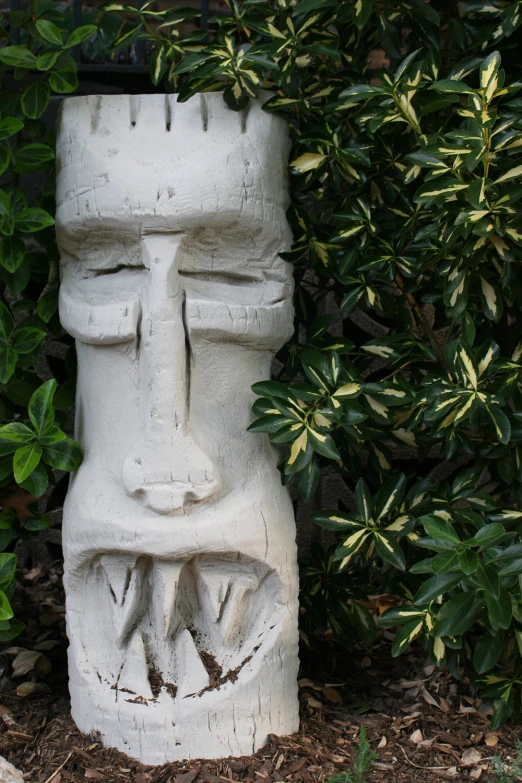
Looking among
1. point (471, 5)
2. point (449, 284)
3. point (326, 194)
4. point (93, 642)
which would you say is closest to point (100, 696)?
point (93, 642)

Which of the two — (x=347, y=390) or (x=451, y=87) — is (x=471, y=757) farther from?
(x=451, y=87)

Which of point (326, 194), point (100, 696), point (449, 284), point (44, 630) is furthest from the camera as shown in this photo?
point (44, 630)

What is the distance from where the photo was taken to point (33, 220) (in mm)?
2221

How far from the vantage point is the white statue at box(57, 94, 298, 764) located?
2.13 metres

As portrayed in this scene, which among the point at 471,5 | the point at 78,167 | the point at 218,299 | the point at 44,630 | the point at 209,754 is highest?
the point at 471,5

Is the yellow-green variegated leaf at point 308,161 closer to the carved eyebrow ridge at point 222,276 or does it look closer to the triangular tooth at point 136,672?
the carved eyebrow ridge at point 222,276

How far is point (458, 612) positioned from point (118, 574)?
2.58 feet

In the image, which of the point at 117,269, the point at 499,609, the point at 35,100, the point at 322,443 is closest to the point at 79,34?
the point at 35,100

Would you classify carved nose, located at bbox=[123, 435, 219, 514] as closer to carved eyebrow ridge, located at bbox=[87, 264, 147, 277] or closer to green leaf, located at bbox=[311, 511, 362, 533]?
green leaf, located at bbox=[311, 511, 362, 533]

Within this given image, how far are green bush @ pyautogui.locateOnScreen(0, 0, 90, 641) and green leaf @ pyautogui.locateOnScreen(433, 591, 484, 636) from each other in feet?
3.01

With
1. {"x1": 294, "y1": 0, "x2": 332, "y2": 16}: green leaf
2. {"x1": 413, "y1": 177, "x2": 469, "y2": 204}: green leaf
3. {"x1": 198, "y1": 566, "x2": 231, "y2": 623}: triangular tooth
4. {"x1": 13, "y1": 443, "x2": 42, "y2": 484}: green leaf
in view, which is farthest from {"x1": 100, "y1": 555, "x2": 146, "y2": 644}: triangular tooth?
{"x1": 294, "y1": 0, "x2": 332, "y2": 16}: green leaf

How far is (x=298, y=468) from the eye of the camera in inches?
83.6

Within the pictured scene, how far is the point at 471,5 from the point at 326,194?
63 cm

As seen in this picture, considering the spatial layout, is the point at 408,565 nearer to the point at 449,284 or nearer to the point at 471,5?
the point at 449,284
